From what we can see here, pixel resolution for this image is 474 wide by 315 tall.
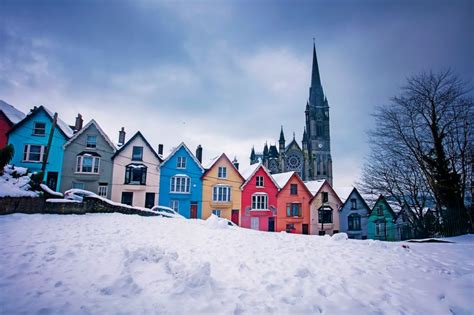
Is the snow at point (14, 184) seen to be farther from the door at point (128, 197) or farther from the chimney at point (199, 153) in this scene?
the chimney at point (199, 153)

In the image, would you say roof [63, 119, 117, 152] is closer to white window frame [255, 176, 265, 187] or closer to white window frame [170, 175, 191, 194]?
Answer: white window frame [170, 175, 191, 194]

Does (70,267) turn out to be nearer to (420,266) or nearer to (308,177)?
(420,266)

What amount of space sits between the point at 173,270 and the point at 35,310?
218 centimetres

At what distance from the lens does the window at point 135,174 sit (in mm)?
25203

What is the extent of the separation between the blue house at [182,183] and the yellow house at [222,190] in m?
0.89

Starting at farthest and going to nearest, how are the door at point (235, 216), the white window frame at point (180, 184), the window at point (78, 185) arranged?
the door at point (235, 216) < the white window frame at point (180, 184) < the window at point (78, 185)

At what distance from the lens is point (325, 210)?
31.8 m

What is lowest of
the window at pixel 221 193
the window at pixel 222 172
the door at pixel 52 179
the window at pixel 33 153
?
the window at pixel 221 193

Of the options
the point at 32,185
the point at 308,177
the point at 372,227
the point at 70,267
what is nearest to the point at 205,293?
the point at 70,267

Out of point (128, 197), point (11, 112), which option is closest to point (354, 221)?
point (128, 197)

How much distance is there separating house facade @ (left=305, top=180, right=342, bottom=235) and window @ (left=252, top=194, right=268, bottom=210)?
6.97 m

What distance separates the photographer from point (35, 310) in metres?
2.90

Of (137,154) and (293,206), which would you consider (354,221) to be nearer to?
(293,206)

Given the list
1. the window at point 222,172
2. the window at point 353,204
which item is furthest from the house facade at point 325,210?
the window at point 222,172
